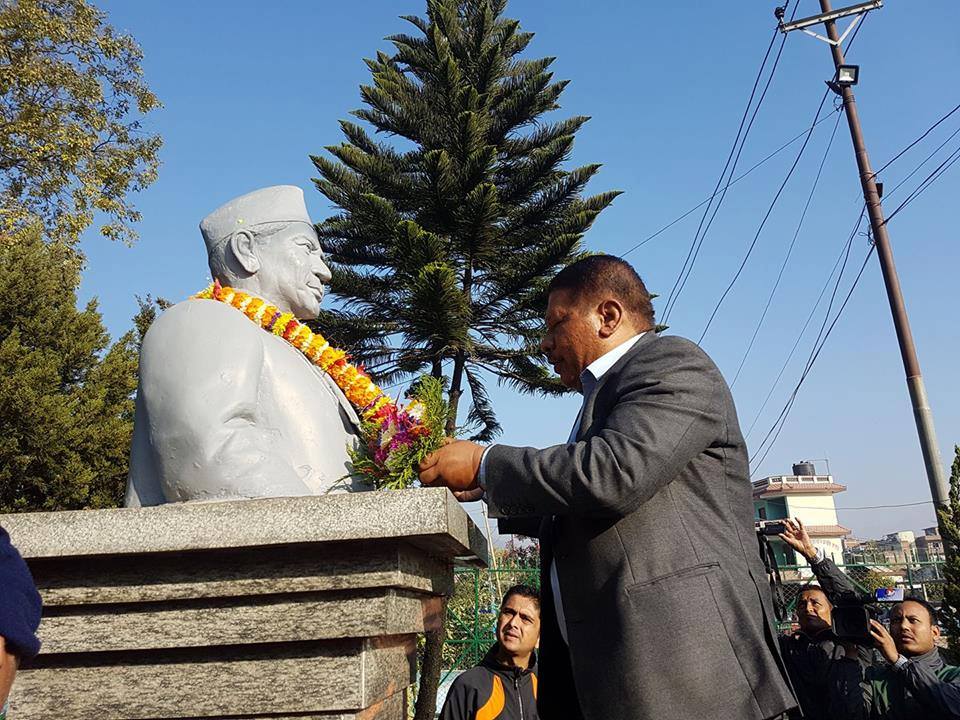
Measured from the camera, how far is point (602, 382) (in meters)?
1.68

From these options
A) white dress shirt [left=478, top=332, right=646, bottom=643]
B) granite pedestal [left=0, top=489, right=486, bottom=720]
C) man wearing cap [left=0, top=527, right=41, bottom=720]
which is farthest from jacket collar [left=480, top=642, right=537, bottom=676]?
man wearing cap [left=0, top=527, right=41, bottom=720]

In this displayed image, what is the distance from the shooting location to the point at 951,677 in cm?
371

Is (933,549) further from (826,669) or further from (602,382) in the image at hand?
(602,382)

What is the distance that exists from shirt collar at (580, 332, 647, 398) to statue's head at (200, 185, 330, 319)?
134 cm

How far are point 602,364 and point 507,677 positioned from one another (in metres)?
2.21

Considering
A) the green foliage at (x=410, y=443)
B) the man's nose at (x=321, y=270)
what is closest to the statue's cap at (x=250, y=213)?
the man's nose at (x=321, y=270)

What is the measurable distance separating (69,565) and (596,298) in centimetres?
141

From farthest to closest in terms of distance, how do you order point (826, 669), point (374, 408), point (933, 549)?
point (933, 549)
point (826, 669)
point (374, 408)

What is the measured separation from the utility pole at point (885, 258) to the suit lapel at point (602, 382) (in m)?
7.99

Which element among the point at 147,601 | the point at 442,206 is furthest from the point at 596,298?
the point at 442,206

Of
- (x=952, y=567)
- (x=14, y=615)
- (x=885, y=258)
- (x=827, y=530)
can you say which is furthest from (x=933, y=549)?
(x=14, y=615)

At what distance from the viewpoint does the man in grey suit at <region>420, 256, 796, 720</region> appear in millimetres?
1400

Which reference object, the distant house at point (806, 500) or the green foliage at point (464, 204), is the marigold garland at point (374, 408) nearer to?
the green foliage at point (464, 204)

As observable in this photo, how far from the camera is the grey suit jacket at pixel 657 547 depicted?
1397mm
